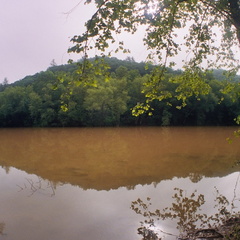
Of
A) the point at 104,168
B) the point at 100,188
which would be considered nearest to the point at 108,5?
the point at 100,188

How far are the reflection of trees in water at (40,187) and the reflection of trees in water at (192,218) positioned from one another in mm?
3701

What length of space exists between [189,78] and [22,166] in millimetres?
12285

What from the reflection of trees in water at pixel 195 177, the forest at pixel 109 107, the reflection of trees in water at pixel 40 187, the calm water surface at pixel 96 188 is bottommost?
the reflection of trees in water at pixel 40 187

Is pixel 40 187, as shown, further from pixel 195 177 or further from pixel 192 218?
pixel 195 177

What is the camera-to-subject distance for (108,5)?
390cm

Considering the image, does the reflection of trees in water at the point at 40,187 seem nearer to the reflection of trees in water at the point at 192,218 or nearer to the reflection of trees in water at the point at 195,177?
the reflection of trees in water at the point at 192,218

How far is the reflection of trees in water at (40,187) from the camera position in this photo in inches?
391

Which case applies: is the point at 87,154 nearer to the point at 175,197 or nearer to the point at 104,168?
the point at 104,168

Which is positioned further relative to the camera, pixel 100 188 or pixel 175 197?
pixel 100 188

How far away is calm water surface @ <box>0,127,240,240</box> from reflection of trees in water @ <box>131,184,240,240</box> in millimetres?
222

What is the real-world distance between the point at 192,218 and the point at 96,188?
4.64 m

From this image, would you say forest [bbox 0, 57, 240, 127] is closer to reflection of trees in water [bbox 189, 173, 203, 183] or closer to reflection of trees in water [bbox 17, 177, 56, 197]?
reflection of trees in water [bbox 189, 173, 203, 183]

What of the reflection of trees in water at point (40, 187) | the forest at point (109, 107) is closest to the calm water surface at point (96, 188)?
the reflection of trees in water at point (40, 187)

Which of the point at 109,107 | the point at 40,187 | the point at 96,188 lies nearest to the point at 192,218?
the point at 96,188
